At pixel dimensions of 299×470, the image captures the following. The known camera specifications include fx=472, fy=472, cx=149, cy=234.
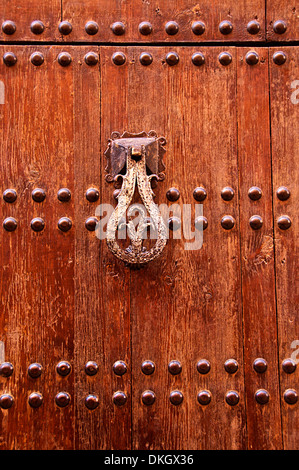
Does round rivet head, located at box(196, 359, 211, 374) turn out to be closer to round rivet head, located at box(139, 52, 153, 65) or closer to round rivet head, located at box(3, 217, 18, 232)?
round rivet head, located at box(3, 217, 18, 232)

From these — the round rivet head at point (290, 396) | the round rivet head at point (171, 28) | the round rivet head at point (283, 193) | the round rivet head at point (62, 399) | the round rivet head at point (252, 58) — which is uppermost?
the round rivet head at point (171, 28)

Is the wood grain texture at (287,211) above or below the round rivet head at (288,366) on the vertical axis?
above

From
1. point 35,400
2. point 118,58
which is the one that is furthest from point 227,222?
point 35,400

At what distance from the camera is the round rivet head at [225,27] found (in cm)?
106

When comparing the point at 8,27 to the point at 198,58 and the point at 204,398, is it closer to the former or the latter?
the point at 198,58

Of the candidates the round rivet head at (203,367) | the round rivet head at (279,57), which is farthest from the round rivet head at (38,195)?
the round rivet head at (279,57)

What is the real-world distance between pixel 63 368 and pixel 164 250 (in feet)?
1.08

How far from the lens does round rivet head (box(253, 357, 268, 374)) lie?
1.02 metres

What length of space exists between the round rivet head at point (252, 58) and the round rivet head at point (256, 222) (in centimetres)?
35

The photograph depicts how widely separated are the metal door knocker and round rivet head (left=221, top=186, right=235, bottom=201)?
5.5 inches

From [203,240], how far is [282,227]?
7.0 inches

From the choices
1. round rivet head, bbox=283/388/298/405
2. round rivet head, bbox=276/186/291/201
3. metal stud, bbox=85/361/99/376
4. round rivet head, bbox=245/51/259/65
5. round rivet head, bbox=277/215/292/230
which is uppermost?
round rivet head, bbox=245/51/259/65

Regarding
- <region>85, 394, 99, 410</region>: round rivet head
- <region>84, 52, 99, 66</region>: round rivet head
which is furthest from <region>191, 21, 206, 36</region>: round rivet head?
<region>85, 394, 99, 410</region>: round rivet head

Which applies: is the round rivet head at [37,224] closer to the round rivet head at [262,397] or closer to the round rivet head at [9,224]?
the round rivet head at [9,224]
